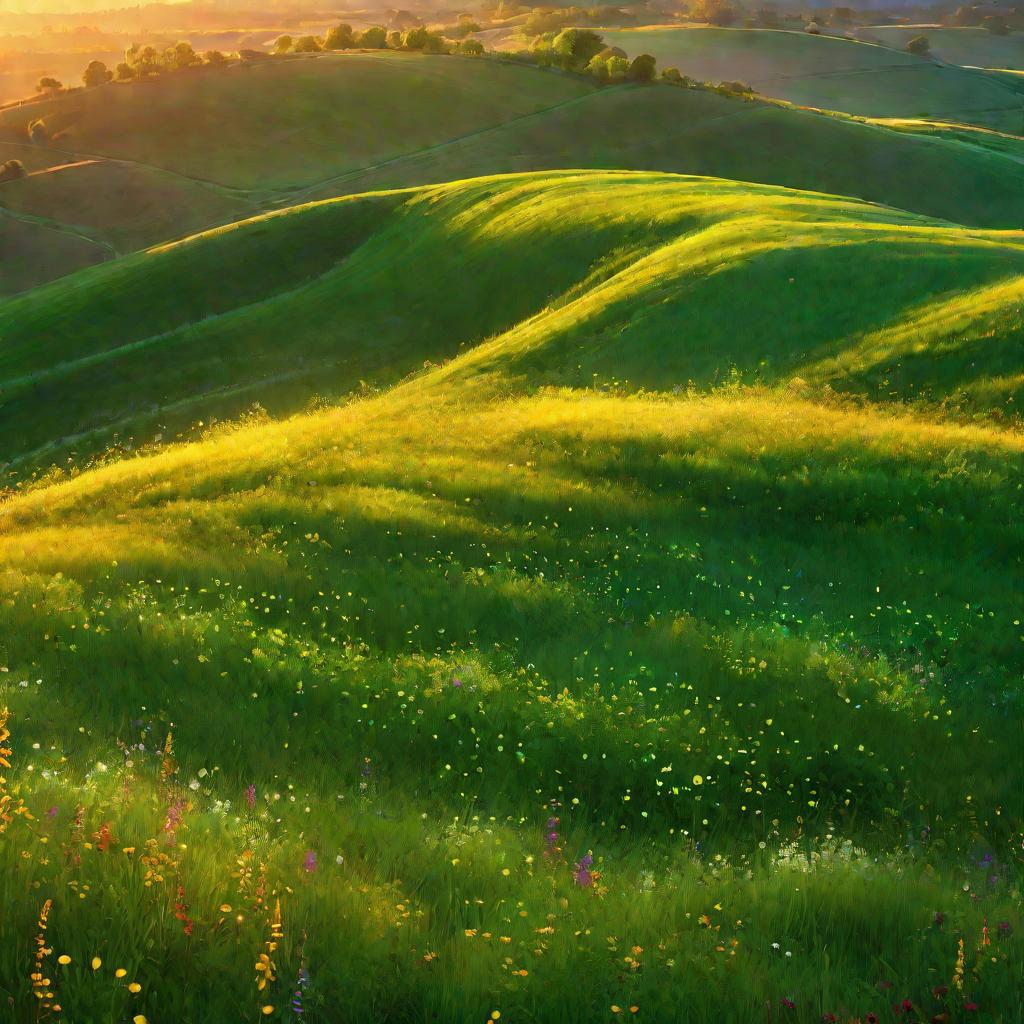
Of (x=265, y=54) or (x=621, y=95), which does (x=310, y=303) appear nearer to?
(x=621, y=95)

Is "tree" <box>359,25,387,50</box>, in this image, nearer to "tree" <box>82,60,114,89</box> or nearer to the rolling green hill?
"tree" <box>82,60,114,89</box>

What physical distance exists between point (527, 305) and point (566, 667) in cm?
3584

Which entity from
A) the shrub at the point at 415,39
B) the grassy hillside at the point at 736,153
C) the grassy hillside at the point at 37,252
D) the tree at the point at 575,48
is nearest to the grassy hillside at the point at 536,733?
the grassy hillside at the point at 736,153

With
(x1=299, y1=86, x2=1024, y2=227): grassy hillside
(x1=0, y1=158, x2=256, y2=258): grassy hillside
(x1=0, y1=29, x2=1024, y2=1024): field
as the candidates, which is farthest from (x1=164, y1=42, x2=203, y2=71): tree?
(x1=0, y1=29, x2=1024, y2=1024): field

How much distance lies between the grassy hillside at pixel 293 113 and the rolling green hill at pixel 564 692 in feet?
335

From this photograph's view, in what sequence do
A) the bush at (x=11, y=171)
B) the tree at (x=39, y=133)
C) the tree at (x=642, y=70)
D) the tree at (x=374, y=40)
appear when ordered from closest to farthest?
the bush at (x=11, y=171)
the tree at (x=642, y=70)
the tree at (x=39, y=133)
the tree at (x=374, y=40)

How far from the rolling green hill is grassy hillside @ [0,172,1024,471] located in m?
0.33

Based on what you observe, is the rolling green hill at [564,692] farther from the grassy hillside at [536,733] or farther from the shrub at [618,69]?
the shrub at [618,69]

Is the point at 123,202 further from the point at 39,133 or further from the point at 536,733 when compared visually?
the point at 536,733

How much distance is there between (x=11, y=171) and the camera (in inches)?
4688

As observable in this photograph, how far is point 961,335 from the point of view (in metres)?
26.0

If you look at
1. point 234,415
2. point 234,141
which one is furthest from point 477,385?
point 234,141

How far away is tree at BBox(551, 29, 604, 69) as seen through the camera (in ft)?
441

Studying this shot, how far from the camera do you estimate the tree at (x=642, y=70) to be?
126 metres
